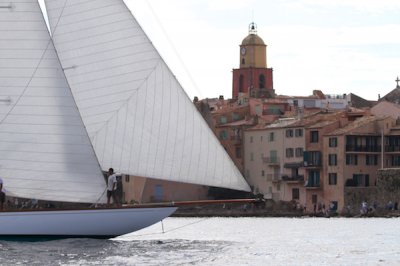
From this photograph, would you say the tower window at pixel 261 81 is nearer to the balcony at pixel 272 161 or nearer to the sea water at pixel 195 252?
the balcony at pixel 272 161

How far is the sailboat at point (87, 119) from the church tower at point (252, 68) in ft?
416

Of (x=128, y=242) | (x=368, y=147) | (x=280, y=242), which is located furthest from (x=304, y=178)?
(x=128, y=242)

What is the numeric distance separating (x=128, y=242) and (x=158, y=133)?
523 cm

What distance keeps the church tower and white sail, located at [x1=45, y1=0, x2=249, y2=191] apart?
127 metres

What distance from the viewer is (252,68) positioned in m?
167

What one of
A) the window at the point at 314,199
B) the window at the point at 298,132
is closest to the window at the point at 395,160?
the window at the point at 314,199

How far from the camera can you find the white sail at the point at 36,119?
36906 millimetres

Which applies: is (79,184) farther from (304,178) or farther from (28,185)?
(304,178)

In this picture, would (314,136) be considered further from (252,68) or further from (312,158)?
(252,68)

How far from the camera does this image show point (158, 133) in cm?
3578

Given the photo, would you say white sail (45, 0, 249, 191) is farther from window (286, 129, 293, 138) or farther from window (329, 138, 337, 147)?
window (286, 129, 293, 138)

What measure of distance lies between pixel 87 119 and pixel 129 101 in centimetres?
128

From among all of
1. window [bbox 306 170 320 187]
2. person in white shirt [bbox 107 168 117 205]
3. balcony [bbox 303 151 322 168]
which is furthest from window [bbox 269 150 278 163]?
person in white shirt [bbox 107 168 117 205]

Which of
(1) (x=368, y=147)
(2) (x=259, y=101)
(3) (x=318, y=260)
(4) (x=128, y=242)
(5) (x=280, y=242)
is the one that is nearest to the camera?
(3) (x=318, y=260)
